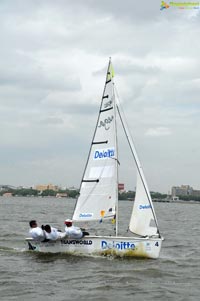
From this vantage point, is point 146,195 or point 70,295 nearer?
point 70,295

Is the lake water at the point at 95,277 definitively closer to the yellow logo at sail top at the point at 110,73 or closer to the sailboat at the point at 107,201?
the sailboat at the point at 107,201

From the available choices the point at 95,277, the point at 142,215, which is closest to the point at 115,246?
the point at 142,215

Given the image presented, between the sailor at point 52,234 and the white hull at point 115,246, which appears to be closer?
the white hull at point 115,246

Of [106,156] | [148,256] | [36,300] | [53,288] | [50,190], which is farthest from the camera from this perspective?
[50,190]

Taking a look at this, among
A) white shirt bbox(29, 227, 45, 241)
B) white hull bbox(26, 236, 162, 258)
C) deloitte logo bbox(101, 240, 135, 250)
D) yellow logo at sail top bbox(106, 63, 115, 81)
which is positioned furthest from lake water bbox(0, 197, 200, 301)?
yellow logo at sail top bbox(106, 63, 115, 81)

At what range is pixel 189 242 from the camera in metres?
29.7

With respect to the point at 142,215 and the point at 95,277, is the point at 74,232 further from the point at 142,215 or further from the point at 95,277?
the point at 95,277

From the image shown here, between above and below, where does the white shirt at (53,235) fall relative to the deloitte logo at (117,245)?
above

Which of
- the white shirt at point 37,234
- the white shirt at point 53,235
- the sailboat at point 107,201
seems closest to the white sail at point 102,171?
the sailboat at point 107,201

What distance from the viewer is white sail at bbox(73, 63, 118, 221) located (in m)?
20.1

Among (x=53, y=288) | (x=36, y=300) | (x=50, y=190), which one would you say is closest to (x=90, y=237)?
(x=53, y=288)

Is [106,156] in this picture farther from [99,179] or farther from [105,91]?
[105,91]

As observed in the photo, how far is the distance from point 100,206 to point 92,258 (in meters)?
2.01

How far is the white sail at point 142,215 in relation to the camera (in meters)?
19.1
